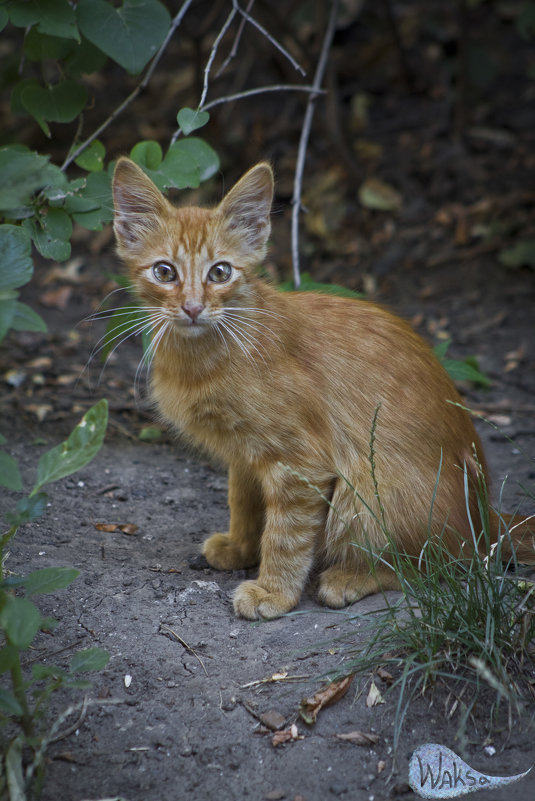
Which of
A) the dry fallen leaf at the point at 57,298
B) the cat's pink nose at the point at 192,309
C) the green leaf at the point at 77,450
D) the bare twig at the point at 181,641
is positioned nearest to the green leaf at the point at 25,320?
the green leaf at the point at 77,450

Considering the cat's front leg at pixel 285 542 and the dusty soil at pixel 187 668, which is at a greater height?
the cat's front leg at pixel 285 542

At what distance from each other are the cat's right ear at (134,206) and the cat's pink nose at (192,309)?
454mm

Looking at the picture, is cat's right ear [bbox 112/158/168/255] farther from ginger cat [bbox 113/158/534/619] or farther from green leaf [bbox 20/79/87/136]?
green leaf [bbox 20/79/87/136]

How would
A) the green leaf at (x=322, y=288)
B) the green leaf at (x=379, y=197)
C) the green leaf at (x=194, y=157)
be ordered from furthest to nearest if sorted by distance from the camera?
1. the green leaf at (x=379, y=197)
2. the green leaf at (x=322, y=288)
3. the green leaf at (x=194, y=157)

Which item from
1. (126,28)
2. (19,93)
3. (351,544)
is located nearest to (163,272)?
(126,28)

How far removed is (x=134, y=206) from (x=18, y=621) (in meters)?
1.83

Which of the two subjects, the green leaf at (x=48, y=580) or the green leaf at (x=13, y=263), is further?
the green leaf at (x=48, y=580)

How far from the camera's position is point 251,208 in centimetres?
336

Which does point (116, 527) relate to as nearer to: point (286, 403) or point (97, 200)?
point (286, 403)

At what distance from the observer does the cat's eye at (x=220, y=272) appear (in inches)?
126

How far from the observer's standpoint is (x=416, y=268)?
6691 millimetres

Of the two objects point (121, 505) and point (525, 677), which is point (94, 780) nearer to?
point (525, 677)

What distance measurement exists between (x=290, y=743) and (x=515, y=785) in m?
0.66

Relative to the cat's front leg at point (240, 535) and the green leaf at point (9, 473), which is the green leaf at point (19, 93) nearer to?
the cat's front leg at point (240, 535)
